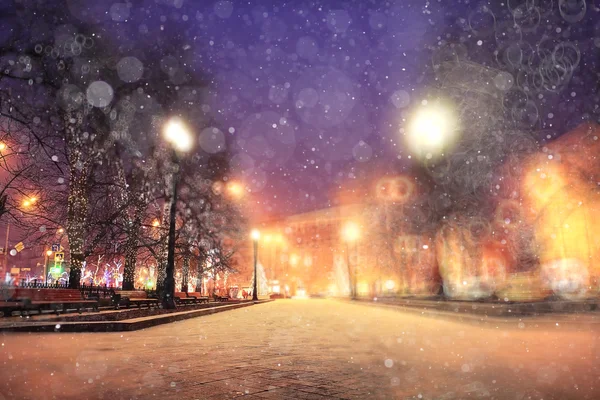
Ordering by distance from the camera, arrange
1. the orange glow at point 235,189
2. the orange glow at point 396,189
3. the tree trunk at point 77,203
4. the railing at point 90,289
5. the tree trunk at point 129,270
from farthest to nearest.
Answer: the orange glow at point 396,189 → the orange glow at point 235,189 → the tree trunk at point 129,270 → the railing at point 90,289 → the tree trunk at point 77,203

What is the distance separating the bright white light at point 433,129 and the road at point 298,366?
1559cm

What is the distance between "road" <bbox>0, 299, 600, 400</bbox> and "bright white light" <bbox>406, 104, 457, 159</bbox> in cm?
1559

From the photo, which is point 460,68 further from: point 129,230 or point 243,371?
point 243,371

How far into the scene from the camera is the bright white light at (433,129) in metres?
25.1

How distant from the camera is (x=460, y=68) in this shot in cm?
2656

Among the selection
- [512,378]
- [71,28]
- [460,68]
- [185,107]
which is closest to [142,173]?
[185,107]

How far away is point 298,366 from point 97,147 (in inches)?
715

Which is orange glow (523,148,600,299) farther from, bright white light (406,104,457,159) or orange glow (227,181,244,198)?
orange glow (227,181,244,198)

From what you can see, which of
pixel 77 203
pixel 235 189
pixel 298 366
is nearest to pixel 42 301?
pixel 77 203

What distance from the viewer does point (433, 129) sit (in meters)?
24.8

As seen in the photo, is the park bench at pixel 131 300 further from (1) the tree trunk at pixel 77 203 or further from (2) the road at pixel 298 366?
(2) the road at pixel 298 366

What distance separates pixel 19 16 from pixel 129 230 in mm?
11239

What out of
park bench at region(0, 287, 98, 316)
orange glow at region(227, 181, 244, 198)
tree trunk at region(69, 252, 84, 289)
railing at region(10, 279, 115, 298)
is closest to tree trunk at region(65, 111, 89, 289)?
tree trunk at region(69, 252, 84, 289)

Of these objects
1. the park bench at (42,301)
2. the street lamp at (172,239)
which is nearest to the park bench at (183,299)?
the street lamp at (172,239)
